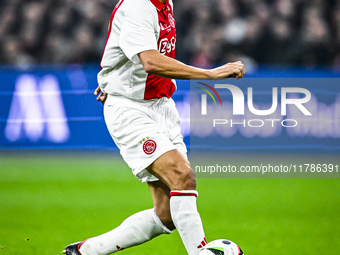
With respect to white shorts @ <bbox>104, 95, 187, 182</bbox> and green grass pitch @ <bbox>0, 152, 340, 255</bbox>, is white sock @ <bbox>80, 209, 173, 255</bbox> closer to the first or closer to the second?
white shorts @ <bbox>104, 95, 187, 182</bbox>

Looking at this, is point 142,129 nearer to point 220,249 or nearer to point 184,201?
point 184,201

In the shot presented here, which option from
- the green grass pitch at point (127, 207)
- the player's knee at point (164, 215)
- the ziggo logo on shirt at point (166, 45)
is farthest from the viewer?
the green grass pitch at point (127, 207)

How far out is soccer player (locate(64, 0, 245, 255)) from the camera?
300 centimetres

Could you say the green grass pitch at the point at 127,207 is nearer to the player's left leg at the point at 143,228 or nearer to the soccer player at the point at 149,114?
the player's left leg at the point at 143,228

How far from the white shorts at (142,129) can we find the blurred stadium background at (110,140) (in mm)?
1080

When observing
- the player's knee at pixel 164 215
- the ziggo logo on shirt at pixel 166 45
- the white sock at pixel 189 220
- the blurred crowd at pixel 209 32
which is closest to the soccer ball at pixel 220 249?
the white sock at pixel 189 220

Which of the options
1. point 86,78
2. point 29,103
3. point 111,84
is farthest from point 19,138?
point 111,84

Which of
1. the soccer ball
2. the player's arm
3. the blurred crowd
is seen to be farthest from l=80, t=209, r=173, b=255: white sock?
the blurred crowd

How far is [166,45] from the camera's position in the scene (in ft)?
10.9

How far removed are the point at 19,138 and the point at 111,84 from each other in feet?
18.6

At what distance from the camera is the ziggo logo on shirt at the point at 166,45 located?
328 centimetres

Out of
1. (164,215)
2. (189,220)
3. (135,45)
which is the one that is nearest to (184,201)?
(189,220)

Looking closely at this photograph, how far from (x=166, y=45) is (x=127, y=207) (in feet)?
9.11

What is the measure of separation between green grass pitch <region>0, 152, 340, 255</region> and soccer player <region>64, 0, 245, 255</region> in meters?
0.64
